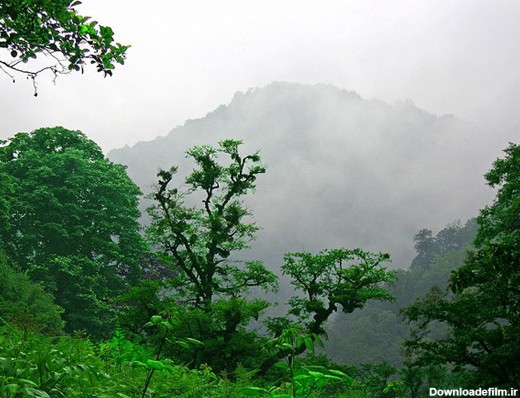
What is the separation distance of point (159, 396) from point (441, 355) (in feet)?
36.7

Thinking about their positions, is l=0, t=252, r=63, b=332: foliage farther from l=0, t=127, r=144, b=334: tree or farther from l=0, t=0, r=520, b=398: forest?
l=0, t=127, r=144, b=334: tree

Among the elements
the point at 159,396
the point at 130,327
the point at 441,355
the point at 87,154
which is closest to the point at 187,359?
the point at 130,327

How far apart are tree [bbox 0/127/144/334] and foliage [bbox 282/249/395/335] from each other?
9.68m

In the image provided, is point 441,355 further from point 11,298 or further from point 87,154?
point 87,154

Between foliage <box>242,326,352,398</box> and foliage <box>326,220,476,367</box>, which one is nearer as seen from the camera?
foliage <box>242,326,352,398</box>

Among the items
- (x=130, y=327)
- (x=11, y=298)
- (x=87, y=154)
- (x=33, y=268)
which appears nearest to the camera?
(x=11, y=298)

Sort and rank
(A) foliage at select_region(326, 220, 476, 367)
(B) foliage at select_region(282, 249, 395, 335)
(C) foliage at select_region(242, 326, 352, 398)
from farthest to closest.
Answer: (A) foliage at select_region(326, 220, 476, 367) < (B) foliage at select_region(282, 249, 395, 335) < (C) foliage at select_region(242, 326, 352, 398)

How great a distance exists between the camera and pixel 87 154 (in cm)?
2748

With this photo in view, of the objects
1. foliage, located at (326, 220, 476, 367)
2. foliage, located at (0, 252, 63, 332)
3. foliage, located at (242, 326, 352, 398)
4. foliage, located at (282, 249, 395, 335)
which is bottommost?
foliage, located at (242, 326, 352, 398)

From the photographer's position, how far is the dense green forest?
15.3ft

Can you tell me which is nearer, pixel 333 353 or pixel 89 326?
pixel 89 326

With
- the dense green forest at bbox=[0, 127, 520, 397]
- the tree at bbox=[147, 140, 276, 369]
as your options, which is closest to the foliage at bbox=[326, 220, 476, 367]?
the dense green forest at bbox=[0, 127, 520, 397]

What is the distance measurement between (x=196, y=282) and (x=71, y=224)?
33.8 feet

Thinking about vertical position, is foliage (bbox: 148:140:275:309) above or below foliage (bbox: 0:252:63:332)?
above
